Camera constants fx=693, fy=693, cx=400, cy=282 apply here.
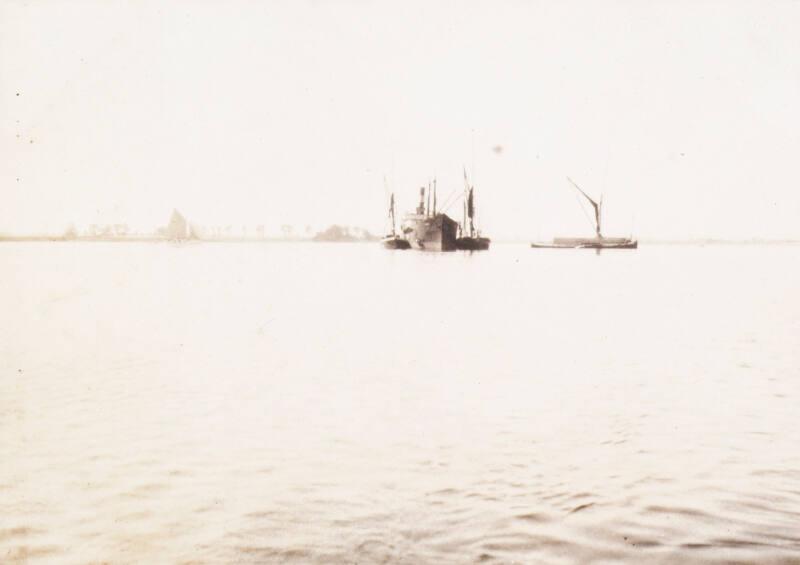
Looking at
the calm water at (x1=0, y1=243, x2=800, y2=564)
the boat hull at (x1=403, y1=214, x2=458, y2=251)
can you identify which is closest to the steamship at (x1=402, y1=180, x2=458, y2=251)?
the boat hull at (x1=403, y1=214, x2=458, y2=251)

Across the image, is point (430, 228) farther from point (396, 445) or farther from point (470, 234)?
point (396, 445)

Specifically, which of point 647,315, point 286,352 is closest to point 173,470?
point 286,352

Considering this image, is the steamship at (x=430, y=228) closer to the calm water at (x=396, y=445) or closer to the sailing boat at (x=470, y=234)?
the sailing boat at (x=470, y=234)

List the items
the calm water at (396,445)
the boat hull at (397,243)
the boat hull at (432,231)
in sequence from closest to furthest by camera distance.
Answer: the calm water at (396,445) < the boat hull at (432,231) < the boat hull at (397,243)

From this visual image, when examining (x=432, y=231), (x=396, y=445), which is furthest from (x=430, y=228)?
(x=396, y=445)

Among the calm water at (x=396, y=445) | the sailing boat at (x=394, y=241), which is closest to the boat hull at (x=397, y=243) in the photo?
the sailing boat at (x=394, y=241)

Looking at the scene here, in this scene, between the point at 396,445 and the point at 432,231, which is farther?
the point at 432,231
